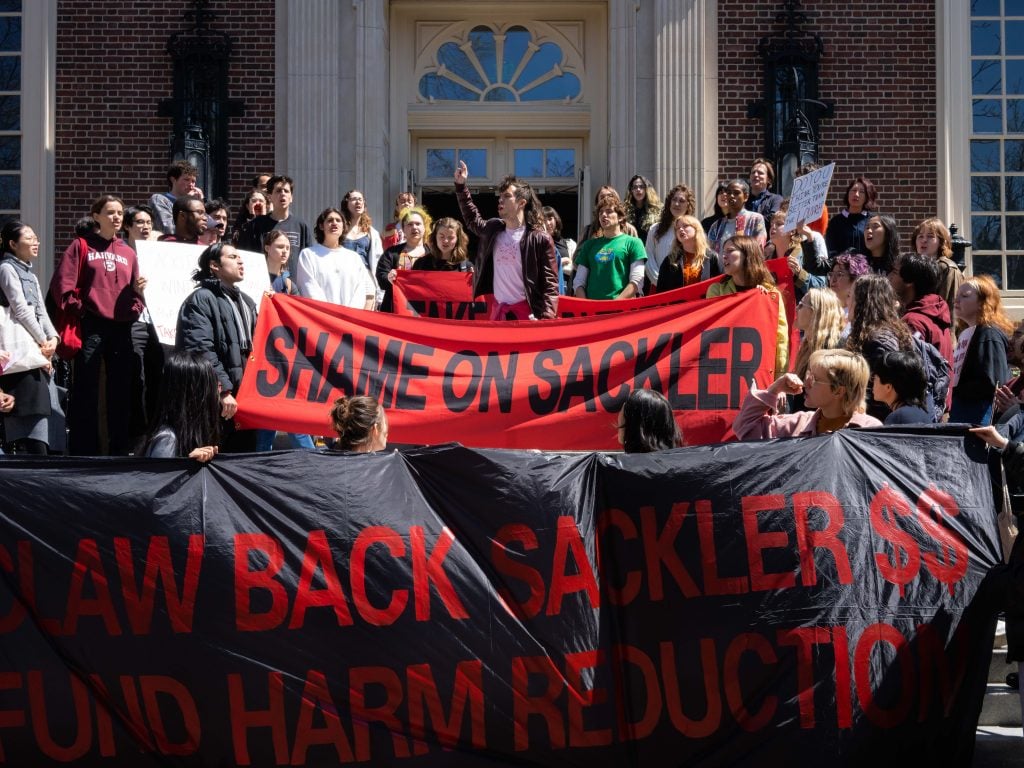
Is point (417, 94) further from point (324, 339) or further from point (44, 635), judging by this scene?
point (44, 635)

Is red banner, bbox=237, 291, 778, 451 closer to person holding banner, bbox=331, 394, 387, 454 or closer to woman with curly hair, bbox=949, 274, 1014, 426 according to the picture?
person holding banner, bbox=331, 394, 387, 454

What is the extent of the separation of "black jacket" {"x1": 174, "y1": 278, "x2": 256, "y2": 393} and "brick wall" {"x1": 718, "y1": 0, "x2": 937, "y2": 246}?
758 centimetres

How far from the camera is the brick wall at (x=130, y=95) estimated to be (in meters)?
15.2

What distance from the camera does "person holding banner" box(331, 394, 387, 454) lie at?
6988 mm

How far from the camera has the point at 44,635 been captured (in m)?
6.31

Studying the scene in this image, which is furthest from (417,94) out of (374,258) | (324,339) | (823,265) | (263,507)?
(263,507)

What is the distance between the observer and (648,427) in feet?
22.5

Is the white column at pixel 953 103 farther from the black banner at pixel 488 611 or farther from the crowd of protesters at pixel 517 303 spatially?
the black banner at pixel 488 611

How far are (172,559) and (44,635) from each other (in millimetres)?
626

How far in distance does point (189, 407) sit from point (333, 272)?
409 cm

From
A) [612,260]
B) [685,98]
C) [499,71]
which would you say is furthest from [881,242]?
[499,71]

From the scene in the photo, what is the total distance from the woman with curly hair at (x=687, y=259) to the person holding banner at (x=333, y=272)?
227cm

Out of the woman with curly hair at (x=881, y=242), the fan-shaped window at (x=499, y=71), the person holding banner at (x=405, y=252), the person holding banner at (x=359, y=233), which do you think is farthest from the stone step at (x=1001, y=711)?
the fan-shaped window at (x=499, y=71)

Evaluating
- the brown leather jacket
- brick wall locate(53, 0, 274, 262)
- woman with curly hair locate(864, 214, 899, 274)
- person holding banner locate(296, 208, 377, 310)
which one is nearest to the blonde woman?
woman with curly hair locate(864, 214, 899, 274)
